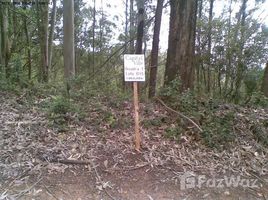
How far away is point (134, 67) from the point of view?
12.2ft

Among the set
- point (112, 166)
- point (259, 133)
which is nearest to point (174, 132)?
point (112, 166)

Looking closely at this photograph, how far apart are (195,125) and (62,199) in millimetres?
2264

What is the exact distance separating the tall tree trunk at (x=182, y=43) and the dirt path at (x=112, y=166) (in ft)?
4.21

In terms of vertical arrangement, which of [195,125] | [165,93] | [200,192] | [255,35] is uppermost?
[255,35]

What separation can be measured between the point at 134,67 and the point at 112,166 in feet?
4.40

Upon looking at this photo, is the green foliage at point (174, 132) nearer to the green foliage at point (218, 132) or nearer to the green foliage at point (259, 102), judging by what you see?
the green foliage at point (218, 132)

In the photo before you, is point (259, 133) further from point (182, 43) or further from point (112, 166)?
point (112, 166)

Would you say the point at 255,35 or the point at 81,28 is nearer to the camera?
the point at 255,35

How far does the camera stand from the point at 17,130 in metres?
4.10

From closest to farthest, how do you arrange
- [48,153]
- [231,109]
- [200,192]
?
1. [200,192]
2. [48,153]
3. [231,109]

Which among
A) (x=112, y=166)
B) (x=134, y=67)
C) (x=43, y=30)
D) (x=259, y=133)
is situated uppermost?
(x=43, y=30)

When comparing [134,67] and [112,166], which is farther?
[134,67]

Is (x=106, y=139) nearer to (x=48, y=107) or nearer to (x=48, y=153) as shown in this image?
(x=48, y=153)

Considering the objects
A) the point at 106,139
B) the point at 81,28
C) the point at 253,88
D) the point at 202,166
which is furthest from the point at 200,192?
the point at 81,28
